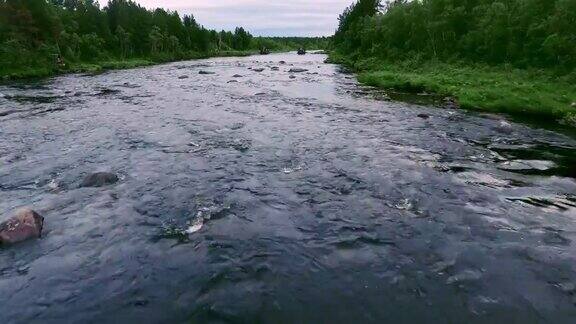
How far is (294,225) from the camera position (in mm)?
11430

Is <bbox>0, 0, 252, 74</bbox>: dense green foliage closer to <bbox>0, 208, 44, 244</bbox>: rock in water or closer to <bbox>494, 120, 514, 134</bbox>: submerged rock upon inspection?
<bbox>0, 208, 44, 244</bbox>: rock in water

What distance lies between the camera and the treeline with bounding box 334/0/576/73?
33.6 meters

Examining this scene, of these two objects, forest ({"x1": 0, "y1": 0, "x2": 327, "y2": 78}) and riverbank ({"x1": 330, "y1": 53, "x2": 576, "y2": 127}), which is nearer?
riverbank ({"x1": 330, "y1": 53, "x2": 576, "y2": 127})

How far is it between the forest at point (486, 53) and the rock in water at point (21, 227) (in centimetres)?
2558

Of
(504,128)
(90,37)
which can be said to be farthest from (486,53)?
(90,37)

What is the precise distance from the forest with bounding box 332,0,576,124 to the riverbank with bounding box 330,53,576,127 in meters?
0.05

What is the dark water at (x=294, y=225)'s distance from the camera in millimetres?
8266

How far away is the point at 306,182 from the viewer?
1447 centimetres


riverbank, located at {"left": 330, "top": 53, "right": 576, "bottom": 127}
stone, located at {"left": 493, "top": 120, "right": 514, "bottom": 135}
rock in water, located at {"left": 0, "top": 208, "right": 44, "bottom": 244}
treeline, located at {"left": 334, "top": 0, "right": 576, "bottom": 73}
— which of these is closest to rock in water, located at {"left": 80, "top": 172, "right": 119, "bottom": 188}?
rock in water, located at {"left": 0, "top": 208, "right": 44, "bottom": 244}

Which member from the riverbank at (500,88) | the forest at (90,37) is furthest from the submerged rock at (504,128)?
the forest at (90,37)

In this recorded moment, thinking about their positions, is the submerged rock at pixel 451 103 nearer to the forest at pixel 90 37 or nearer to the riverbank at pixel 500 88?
the riverbank at pixel 500 88

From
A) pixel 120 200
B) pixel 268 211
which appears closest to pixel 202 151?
pixel 120 200

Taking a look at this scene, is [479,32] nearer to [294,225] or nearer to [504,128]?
[504,128]

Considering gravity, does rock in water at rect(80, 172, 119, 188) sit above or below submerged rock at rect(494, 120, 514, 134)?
below
